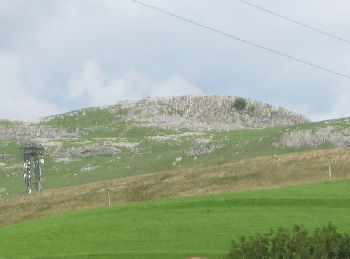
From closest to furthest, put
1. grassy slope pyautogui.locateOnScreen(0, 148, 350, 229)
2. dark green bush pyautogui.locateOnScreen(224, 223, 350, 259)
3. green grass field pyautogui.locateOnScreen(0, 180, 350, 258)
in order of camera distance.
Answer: dark green bush pyautogui.locateOnScreen(224, 223, 350, 259), green grass field pyautogui.locateOnScreen(0, 180, 350, 258), grassy slope pyautogui.locateOnScreen(0, 148, 350, 229)

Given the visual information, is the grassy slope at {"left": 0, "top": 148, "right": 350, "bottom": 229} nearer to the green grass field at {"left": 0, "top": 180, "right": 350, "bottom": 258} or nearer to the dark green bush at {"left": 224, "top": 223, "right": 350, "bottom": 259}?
the green grass field at {"left": 0, "top": 180, "right": 350, "bottom": 258}

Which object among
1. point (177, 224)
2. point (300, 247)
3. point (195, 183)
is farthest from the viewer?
point (195, 183)

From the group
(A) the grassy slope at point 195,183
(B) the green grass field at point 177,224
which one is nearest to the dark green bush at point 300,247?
(B) the green grass field at point 177,224

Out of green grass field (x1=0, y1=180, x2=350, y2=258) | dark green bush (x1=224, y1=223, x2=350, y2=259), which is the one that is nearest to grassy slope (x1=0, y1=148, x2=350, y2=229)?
green grass field (x1=0, y1=180, x2=350, y2=258)

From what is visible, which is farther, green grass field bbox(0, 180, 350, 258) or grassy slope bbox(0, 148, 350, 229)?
grassy slope bbox(0, 148, 350, 229)

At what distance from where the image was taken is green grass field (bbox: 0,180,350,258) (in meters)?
38.8

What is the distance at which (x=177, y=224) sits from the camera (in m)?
45.4

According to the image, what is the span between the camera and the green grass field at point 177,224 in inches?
1527

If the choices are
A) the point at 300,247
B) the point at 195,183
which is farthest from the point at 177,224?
the point at 195,183

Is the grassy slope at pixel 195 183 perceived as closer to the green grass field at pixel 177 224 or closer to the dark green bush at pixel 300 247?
the green grass field at pixel 177 224

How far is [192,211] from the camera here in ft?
167

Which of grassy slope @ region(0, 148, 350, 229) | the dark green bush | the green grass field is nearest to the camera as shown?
the dark green bush

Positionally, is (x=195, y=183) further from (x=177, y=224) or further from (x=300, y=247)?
(x=300, y=247)

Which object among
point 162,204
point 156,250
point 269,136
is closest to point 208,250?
point 156,250
